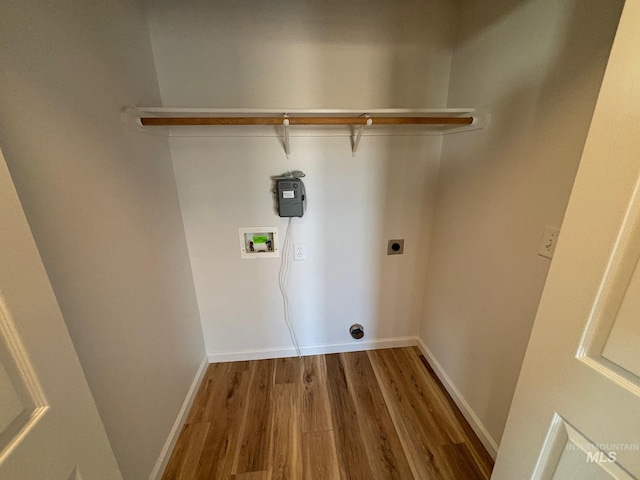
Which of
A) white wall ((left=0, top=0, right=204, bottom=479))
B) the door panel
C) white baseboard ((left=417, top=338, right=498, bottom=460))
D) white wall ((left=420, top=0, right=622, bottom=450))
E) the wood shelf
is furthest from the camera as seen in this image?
white baseboard ((left=417, top=338, right=498, bottom=460))

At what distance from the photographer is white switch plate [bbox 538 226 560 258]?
982 mm

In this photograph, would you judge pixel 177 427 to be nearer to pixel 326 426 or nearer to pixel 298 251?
pixel 326 426

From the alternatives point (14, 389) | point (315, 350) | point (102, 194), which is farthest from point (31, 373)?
point (315, 350)

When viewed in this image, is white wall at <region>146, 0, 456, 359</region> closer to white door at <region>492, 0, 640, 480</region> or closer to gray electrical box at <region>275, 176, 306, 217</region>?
gray electrical box at <region>275, 176, 306, 217</region>

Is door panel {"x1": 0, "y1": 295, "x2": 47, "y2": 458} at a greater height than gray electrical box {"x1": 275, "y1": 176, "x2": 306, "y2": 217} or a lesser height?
lesser

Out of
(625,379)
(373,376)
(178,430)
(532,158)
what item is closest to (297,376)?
(373,376)

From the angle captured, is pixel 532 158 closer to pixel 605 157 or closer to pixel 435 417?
pixel 605 157

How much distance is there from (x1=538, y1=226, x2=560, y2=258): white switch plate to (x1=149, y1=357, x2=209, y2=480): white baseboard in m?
1.98

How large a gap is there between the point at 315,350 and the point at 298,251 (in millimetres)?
849

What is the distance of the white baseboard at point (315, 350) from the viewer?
1.98 metres

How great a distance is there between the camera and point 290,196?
5.17ft

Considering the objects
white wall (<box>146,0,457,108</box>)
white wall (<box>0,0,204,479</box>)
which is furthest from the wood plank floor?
white wall (<box>146,0,457,108</box>)

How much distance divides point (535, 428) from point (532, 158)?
0.96 meters

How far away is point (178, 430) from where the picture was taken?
1.46 metres
